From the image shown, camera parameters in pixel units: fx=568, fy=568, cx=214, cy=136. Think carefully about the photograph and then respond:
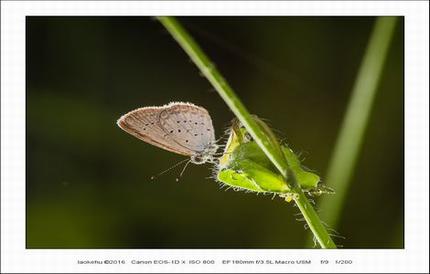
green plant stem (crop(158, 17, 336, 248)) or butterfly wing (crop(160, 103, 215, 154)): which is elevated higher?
butterfly wing (crop(160, 103, 215, 154))

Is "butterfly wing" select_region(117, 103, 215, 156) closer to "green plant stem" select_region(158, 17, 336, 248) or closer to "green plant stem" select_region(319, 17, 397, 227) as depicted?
"green plant stem" select_region(319, 17, 397, 227)

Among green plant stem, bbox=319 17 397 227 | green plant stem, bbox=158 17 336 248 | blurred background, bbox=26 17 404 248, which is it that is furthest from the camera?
blurred background, bbox=26 17 404 248

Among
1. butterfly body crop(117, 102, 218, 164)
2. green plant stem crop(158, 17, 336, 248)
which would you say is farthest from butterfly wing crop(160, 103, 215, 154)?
green plant stem crop(158, 17, 336, 248)

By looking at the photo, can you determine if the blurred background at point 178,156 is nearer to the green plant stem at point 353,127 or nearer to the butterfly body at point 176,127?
the green plant stem at point 353,127

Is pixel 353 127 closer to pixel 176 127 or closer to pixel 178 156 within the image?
pixel 176 127

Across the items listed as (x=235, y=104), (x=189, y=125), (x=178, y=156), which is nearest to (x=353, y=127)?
(x=189, y=125)

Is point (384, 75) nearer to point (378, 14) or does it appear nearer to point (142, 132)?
point (378, 14)

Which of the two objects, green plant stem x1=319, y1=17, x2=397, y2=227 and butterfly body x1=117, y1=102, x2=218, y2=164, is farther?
green plant stem x1=319, y1=17, x2=397, y2=227
